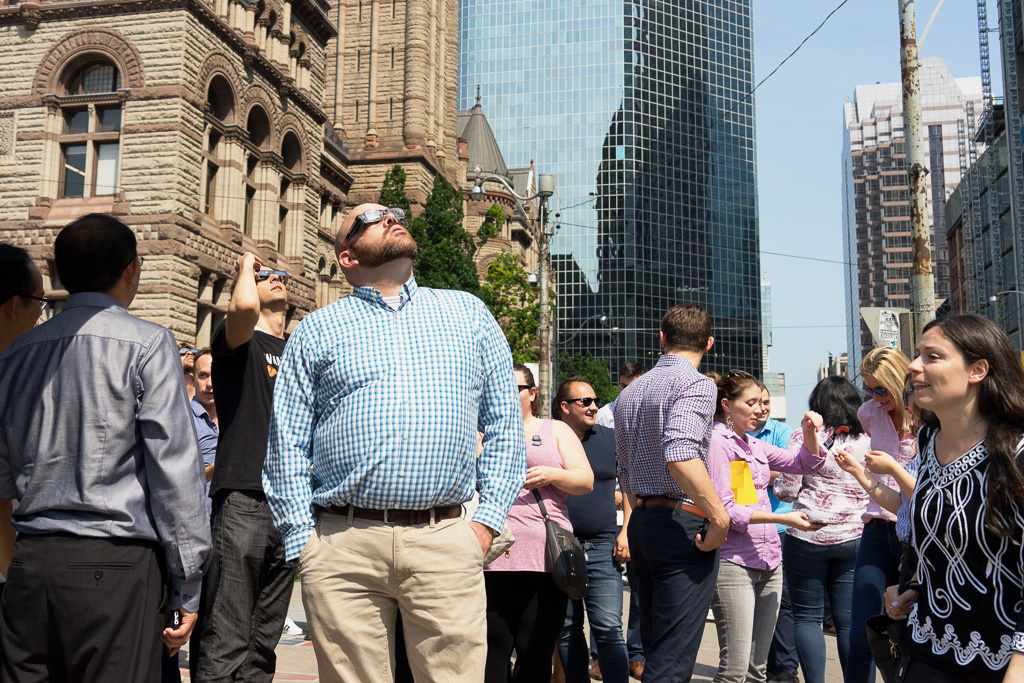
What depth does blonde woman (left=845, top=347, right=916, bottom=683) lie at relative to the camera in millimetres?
4957

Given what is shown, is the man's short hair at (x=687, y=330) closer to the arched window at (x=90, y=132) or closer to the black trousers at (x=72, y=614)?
the black trousers at (x=72, y=614)

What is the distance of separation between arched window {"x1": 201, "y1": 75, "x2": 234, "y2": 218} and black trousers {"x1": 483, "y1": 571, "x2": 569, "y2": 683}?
2340 centimetres

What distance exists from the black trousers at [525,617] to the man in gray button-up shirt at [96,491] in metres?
1.66

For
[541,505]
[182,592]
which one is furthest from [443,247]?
[182,592]

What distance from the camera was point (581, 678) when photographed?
557cm

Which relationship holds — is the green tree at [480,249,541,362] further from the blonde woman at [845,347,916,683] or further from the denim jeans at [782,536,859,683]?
the blonde woman at [845,347,916,683]

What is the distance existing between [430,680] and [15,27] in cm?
2720

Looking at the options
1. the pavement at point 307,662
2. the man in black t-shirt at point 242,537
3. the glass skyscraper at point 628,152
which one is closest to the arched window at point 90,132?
the pavement at point 307,662

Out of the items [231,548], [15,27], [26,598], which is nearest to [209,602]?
[231,548]

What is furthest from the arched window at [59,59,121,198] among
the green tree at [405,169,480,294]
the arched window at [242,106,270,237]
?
the green tree at [405,169,480,294]

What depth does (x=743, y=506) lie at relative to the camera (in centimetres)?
525

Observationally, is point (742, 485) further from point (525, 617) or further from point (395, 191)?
point (395, 191)

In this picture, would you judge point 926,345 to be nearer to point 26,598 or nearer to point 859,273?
point 26,598

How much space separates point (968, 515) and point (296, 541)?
219 cm
